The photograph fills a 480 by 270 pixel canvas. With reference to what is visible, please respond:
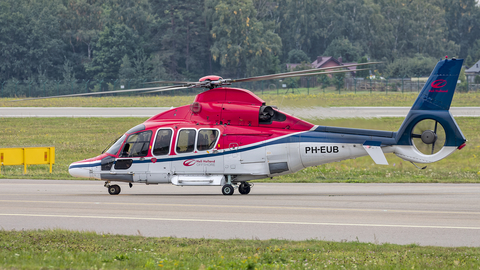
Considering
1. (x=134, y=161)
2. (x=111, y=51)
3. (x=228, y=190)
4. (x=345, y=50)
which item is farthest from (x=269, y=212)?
(x=345, y=50)

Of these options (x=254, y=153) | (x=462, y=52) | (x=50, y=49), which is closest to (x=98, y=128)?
(x=254, y=153)

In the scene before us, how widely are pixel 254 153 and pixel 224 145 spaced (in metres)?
0.94

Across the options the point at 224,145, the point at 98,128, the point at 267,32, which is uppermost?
the point at 267,32

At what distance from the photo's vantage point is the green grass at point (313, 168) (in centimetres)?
2078

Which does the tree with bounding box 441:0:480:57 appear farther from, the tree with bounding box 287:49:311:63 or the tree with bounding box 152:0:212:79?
the tree with bounding box 152:0:212:79

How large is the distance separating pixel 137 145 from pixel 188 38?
7668 centimetres

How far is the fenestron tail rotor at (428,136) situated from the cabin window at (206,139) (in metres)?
5.84

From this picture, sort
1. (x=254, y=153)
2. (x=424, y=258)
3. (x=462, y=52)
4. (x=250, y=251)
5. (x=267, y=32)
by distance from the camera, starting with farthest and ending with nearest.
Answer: (x=462, y=52) → (x=267, y=32) → (x=254, y=153) → (x=250, y=251) → (x=424, y=258)

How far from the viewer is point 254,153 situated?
1662 cm

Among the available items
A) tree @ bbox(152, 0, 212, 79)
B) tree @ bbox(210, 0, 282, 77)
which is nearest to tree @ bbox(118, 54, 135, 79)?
tree @ bbox(152, 0, 212, 79)

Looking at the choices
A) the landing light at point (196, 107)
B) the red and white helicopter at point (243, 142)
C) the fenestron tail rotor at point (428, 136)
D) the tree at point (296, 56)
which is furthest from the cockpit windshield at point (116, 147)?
the tree at point (296, 56)

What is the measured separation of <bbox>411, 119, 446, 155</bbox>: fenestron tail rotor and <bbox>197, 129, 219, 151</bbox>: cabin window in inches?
230

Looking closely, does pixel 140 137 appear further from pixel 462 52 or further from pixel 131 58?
pixel 462 52

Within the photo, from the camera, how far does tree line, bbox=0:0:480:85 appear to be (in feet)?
282
